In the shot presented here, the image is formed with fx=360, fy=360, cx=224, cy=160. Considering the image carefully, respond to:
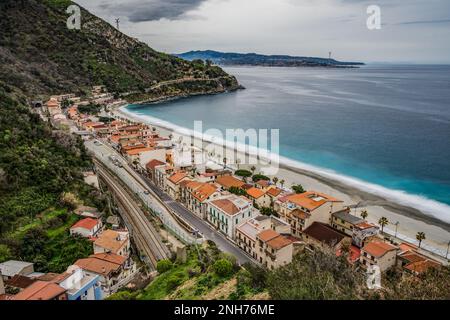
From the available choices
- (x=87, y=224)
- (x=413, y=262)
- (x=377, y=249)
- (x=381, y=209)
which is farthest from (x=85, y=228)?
(x=381, y=209)

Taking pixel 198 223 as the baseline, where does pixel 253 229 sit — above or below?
above

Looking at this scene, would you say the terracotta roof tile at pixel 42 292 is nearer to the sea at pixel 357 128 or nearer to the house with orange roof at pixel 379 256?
the house with orange roof at pixel 379 256

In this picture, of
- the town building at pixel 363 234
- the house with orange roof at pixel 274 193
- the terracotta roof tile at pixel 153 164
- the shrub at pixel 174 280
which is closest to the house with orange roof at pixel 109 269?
the shrub at pixel 174 280

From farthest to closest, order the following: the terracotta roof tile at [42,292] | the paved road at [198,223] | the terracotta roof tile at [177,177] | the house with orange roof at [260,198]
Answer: the terracotta roof tile at [177,177]
the house with orange roof at [260,198]
the paved road at [198,223]
the terracotta roof tile at [42,292]

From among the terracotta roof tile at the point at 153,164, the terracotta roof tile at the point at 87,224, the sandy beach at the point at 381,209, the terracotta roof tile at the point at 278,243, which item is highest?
the terracotta roof tile at the point at 153,164

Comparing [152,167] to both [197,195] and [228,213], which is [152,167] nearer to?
[197,195]
